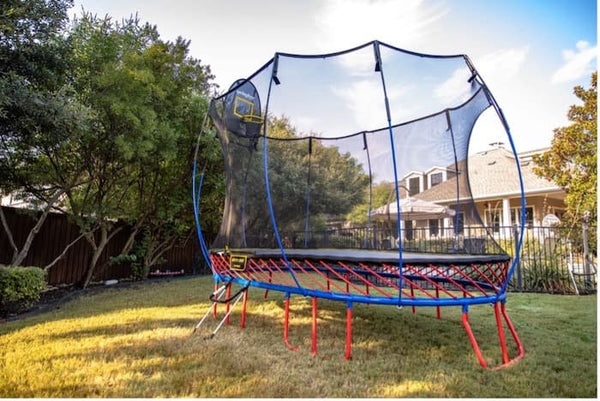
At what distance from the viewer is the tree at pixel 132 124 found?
167 inches

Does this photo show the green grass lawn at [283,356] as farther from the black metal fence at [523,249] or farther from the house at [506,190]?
the house at [506,190]

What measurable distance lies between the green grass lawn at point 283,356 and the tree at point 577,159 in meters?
3.53

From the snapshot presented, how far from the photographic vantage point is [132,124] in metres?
4.30

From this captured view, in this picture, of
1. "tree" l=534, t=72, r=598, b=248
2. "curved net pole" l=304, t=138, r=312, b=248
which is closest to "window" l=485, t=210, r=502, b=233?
"tree" l=534, t=72, r=598, b=248

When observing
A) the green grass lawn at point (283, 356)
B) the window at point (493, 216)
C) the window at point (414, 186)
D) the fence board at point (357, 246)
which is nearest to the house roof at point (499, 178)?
the window at point (493, 216)

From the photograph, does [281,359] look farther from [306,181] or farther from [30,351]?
[306,181]

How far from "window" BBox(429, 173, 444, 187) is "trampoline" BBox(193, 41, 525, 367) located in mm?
15

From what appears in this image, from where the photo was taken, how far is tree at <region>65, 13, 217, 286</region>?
423 cm

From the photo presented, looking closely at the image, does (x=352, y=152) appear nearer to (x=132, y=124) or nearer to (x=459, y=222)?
(x=459, y=222)

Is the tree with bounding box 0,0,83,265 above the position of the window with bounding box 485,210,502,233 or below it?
above

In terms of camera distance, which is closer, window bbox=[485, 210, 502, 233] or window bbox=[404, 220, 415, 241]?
window bbox=[404, 220, 415, 241]

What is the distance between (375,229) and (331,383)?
3229mm

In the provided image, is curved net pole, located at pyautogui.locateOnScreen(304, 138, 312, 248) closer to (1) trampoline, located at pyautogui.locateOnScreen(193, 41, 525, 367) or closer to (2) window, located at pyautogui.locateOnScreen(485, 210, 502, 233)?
(1) trampoline, located at pyautogui.locateOnScreen(193, 41, 525, 367)

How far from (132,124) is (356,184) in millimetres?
3214
